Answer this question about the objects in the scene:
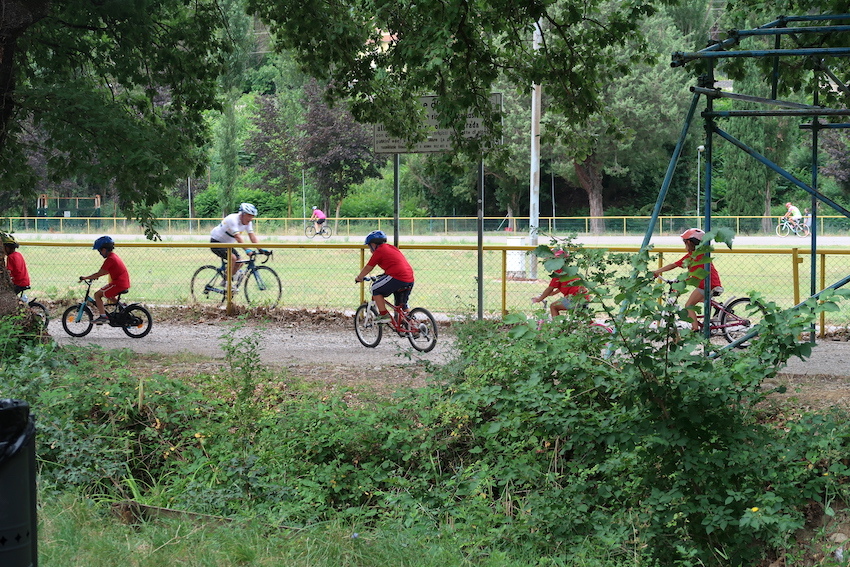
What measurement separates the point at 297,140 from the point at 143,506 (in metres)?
49.5

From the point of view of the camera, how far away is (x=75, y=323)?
1250 cm

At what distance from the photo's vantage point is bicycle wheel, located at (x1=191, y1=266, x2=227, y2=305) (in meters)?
14.8

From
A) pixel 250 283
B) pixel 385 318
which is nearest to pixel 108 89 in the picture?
pixel 250 283

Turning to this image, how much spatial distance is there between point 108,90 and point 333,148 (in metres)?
38.0

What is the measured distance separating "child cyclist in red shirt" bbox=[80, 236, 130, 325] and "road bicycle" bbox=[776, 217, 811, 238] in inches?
1425

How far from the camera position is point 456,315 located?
1309cm

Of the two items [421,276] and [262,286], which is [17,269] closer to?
[262,286]

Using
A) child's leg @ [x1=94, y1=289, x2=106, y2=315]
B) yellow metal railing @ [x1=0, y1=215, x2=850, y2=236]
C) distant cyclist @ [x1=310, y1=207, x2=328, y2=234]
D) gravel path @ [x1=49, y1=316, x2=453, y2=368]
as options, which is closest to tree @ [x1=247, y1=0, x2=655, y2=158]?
gravel path @ [x1=49, y1=316, x2=453, y2=368]

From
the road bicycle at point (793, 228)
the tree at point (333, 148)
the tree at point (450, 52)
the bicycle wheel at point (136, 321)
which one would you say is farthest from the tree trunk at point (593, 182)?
the bicycle wheel at point (136, 321)

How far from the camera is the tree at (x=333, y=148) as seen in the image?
5006 cm

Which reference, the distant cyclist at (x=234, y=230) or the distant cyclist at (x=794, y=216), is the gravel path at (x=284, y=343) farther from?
the distant cyclist at (x=794, y=216)

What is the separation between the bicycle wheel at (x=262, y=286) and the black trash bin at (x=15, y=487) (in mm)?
11606

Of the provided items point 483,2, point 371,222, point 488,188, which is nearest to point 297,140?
point 371,222

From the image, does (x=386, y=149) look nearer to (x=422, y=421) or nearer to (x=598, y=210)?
(x=422, y=421)
